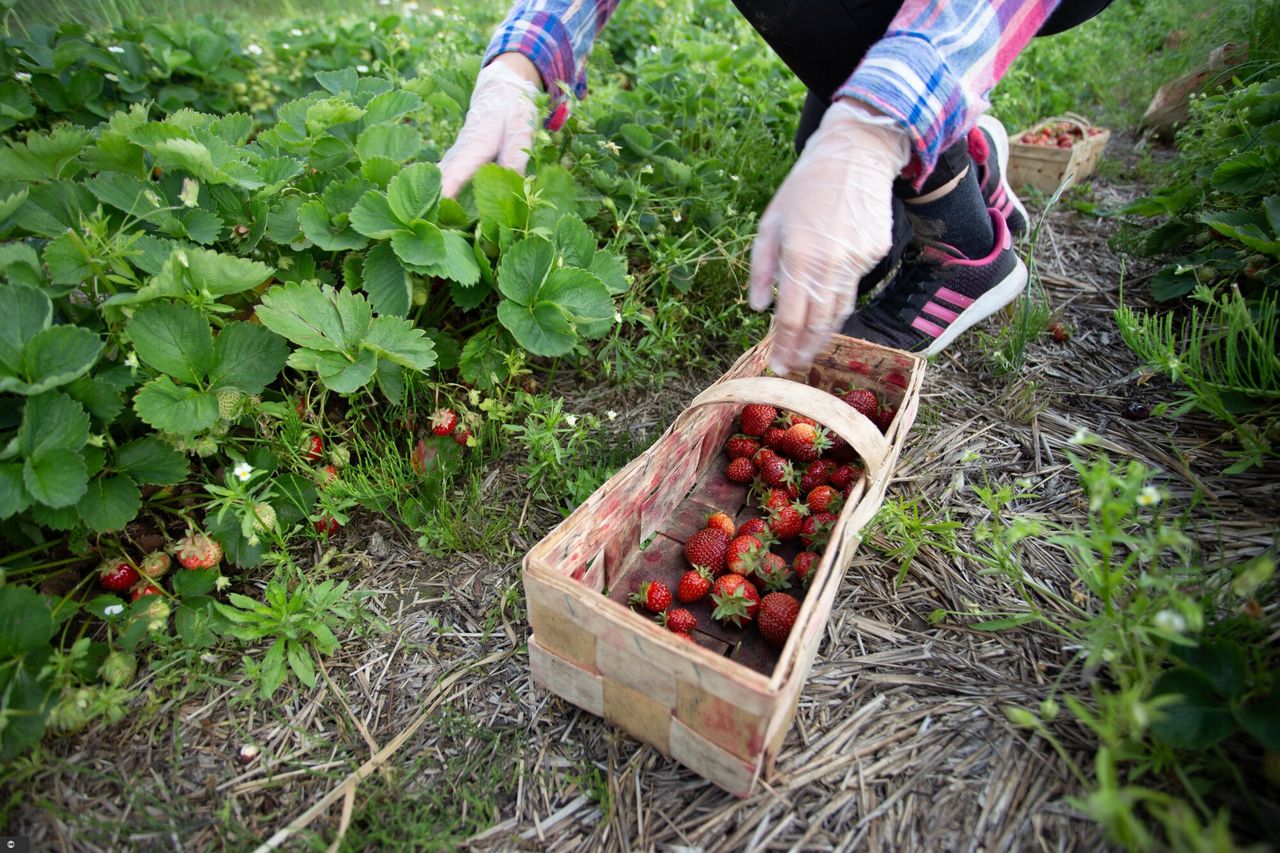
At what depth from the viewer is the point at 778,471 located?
1.57 meters

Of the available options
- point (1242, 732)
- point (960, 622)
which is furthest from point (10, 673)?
point (1242, 732)

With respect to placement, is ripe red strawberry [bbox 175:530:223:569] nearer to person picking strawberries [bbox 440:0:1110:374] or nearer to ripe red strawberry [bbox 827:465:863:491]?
person picking strawberries [bbox 440:0:1110:374]

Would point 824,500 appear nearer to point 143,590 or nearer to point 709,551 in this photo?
point 709,551

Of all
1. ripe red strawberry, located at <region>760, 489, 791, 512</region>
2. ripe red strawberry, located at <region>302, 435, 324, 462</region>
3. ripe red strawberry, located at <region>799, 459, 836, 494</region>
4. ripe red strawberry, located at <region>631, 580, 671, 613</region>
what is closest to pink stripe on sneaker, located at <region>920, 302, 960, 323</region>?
ripe red strawberry, located at <region>799, 459, 836, 494</region>

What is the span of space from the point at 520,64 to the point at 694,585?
1483mm

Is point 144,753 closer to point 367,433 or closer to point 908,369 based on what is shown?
point 367,433

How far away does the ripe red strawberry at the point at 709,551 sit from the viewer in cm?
141

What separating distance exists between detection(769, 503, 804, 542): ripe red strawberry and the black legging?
0.88 metres

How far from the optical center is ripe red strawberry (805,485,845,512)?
147 centimetres

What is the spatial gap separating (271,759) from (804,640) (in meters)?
0.91

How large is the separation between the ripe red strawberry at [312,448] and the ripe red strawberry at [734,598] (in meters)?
0.89

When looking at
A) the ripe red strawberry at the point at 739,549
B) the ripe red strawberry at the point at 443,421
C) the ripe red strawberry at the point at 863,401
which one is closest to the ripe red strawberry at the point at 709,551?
the ripe red strawberry at the point at 739,549

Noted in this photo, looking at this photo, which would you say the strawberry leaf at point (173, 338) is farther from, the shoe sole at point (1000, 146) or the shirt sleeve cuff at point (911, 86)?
the shoe sole at point (1000, 146)

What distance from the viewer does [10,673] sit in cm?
111
